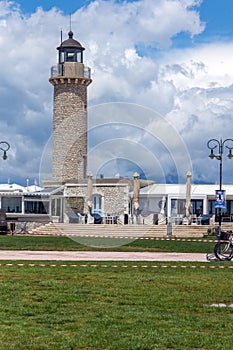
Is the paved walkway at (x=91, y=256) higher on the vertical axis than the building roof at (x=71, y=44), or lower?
lower

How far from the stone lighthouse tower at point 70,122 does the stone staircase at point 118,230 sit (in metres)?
12.7

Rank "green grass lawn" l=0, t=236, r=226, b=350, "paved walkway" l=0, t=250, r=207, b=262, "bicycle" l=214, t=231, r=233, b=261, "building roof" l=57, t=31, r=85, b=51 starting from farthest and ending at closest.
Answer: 1. "building roof" l=57, t=31, r=85, b=51
2. "paved walkway" l=0, t=250, r=207, b=262
3. "bicycle" l=214, t=231, r=233, b=261
4. "green grass lawn" l=0, t=236, r=226, b=350

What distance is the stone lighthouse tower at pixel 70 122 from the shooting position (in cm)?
5703

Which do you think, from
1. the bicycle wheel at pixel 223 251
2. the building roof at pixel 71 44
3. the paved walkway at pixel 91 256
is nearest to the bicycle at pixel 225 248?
the bicycle wheel at pixel 223 251

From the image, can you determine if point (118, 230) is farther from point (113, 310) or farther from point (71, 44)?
point (113, 310)

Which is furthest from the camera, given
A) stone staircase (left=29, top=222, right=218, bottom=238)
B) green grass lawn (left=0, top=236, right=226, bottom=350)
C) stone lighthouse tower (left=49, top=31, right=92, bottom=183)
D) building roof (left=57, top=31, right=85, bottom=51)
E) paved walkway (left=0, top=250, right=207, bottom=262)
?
building roof (left=57, top=31, right=85, bottom=51)

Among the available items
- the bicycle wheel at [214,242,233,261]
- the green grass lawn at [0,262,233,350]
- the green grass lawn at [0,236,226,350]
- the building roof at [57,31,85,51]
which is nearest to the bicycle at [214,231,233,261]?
the bicycle wheel at [214,242,233,261]

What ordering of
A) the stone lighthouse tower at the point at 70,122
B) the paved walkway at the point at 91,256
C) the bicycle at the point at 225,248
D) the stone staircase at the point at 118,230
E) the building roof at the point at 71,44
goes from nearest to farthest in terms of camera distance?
the bicycle at the point at 225,248 < the paved walkway at the point at 91,256 < the stone staircase at the point at 118,230 < the stone lighthouse tower at the point at 70,122 < the building roof at the point at 71,44

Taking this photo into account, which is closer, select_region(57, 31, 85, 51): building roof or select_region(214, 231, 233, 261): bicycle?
select_region(214, 231, 233, 261): bicycle

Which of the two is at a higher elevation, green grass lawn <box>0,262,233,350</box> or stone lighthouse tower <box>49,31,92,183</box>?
stone lighthouse tower <box>49,31,92,183</box>

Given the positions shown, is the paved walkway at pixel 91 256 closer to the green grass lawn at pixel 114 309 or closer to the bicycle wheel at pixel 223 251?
the bicycle wheel at pixel 223 251

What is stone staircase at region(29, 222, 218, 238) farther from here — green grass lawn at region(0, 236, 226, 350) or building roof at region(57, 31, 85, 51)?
green grass lawn at region(0, 236, 226, 350)

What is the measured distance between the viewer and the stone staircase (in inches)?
1628

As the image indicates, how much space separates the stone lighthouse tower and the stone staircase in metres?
12.7
